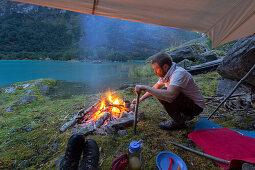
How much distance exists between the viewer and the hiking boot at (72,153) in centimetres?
137

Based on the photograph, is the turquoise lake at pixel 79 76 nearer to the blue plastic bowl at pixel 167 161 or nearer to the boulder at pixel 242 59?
the boulder at pixel 242 59

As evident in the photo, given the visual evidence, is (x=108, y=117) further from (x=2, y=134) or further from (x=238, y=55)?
(x=238, y=55)

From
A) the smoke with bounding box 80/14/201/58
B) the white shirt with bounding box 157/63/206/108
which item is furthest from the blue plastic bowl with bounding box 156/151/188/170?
the smoke with bounding box 80/14/201/58

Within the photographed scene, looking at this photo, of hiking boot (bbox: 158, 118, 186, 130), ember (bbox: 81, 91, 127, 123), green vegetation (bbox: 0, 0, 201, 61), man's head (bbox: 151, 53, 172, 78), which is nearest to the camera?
man's head (bbox: 151, 53, 172, 78)

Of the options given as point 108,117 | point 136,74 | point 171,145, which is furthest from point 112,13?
point 136,74

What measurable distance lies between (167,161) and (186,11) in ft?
8.84

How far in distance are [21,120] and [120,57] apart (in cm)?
4320

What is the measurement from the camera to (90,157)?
150cm

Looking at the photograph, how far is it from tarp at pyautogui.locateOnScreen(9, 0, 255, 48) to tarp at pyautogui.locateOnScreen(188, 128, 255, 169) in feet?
6.98

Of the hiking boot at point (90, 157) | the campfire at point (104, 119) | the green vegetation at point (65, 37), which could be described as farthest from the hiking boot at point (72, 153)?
the green vegetation at point (65, 37)

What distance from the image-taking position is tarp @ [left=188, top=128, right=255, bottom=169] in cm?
169

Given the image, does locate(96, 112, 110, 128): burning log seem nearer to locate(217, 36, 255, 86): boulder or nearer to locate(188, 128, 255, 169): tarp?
locate(188, 128, 255, 169): tarp

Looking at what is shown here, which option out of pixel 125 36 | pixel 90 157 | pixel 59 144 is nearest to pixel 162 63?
pixel 90 157

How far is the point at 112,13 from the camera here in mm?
2217
